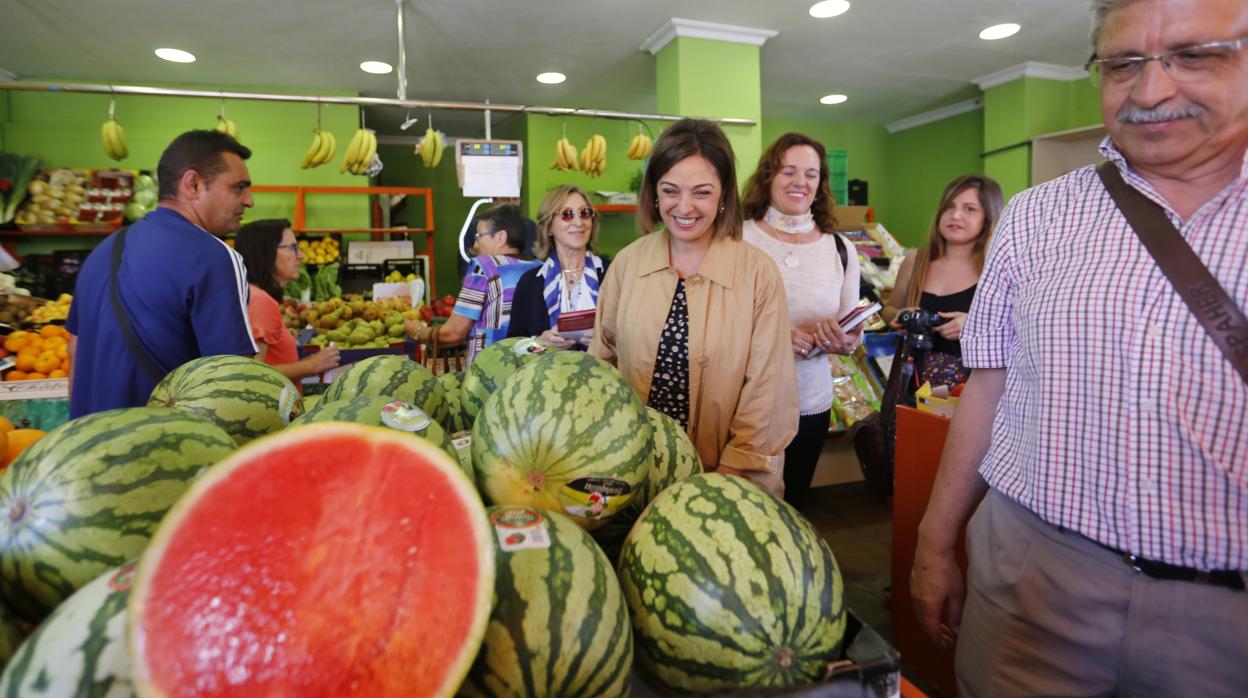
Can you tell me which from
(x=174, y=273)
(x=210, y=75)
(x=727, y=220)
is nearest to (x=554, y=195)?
(x=727, y=220)

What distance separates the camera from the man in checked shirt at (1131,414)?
1075 millimetres

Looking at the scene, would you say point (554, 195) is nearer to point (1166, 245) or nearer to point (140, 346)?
point (140, 346)

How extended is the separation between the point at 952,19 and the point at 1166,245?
5.52m

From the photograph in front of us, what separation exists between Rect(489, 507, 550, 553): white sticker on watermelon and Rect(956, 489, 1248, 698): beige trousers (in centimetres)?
103

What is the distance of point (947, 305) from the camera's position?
3.38 metres

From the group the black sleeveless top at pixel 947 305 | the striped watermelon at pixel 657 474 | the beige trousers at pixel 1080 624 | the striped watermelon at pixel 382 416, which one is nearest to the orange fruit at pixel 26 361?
the striped watermelon at pixel 382 416

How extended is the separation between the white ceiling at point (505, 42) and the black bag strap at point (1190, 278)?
181 inches

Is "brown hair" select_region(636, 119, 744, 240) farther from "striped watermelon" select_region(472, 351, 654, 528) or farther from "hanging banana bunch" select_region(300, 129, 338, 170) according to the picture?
"hanging banana bunch" select_region(300, 129, 338, 170)

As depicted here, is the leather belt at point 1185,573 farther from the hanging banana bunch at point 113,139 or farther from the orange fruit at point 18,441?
the hanging banana bunch at point 113,139

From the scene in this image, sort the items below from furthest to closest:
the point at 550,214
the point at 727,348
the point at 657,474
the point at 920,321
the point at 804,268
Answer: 1. the point at 550,214
2. the point at 920,321
3. the point at 804,268
4. the point at 727,348
5. the point at 657,474

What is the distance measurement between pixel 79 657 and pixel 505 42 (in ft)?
20.4

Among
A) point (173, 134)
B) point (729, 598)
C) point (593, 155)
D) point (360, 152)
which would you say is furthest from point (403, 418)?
point (173, 134)

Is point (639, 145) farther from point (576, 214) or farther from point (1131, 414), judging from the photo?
point (1131, 414)

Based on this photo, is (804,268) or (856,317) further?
(804,268)
